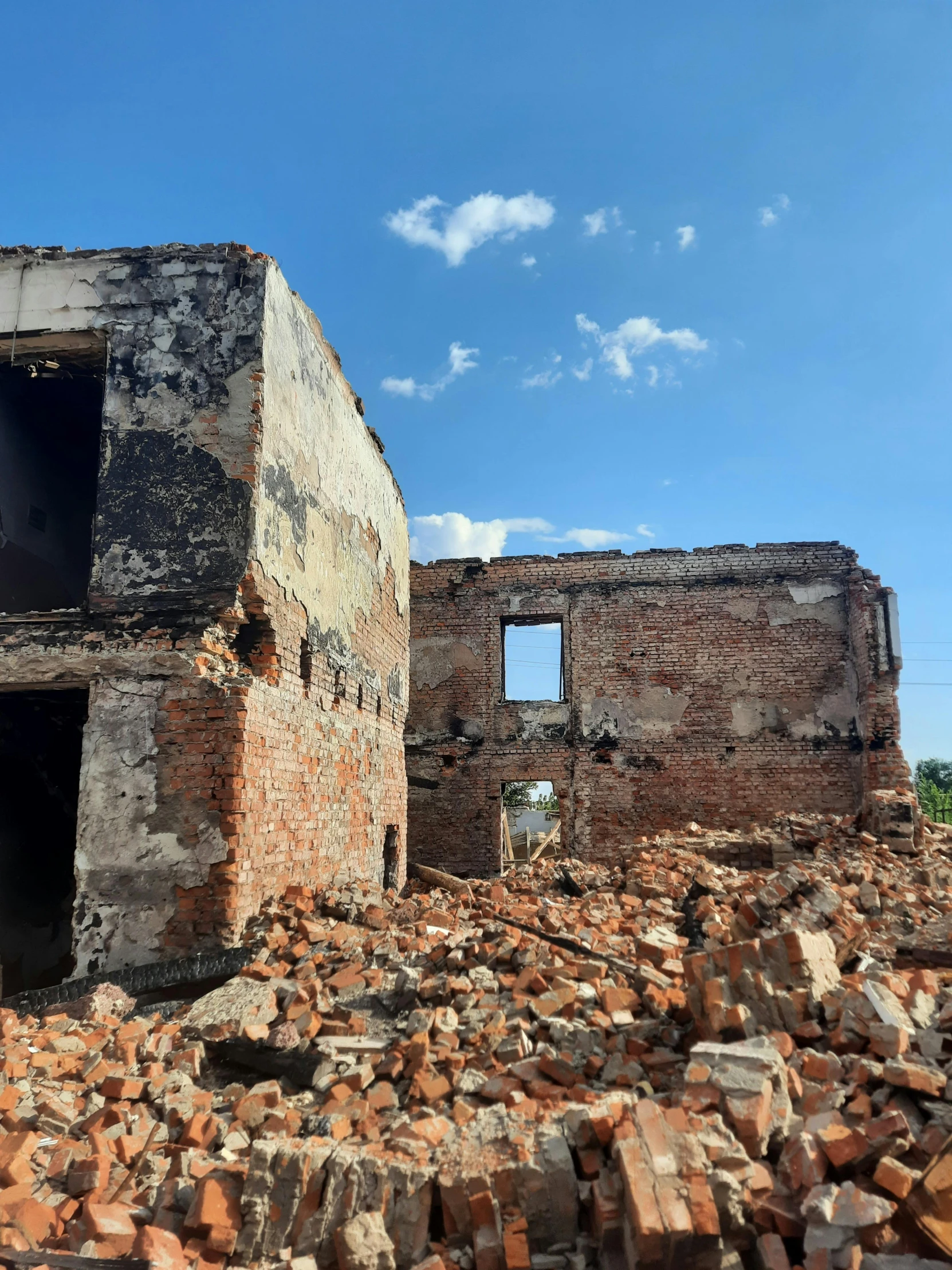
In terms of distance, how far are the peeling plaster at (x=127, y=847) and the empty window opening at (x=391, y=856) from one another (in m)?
4.59

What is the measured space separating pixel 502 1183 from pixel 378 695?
705 cm

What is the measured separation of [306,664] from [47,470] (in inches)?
161

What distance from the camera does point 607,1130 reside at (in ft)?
9.25

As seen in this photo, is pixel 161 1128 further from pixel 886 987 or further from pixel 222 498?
pixel 222 498

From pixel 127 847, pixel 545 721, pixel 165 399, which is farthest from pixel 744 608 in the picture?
pixel 127 847

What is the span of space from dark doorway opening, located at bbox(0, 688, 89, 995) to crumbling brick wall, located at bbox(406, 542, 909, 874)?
629 cm

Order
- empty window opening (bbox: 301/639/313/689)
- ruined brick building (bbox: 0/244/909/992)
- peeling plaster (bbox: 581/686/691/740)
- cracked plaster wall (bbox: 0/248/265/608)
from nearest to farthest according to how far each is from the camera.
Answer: ruined brick building (bbox: 0/244/909/992)
cracked plaster wall (bbox: 0/248/265/608)
empty window opening (bbox: 301/639/313/689)
peeling plaster (bbox: 581/686/691/740)

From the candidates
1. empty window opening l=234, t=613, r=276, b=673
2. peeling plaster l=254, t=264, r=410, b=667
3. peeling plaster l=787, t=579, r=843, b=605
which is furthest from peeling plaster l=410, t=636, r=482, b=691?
empty window opening l=234, t=613, r=276, b=673

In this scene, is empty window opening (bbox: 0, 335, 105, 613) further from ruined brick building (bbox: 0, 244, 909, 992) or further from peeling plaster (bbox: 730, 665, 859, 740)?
peeling plaster (bbox: 730, 665, 859, 740)

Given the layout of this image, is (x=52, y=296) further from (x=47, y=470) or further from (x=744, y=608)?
(x=744, y=608)

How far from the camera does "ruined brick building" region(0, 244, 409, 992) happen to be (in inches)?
213

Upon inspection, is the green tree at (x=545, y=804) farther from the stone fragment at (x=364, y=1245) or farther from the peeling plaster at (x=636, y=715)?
the stone fragment at (x=364, y=1245)

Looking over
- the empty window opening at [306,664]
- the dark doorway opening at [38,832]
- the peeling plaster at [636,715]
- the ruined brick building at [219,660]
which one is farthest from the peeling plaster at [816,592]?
Result: the dark doorway opening at [38,832]

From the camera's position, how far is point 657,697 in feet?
43.1
